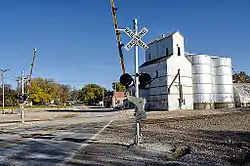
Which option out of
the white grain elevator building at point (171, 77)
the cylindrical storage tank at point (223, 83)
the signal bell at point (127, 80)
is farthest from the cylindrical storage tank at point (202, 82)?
the signal bell at point (127, 80)

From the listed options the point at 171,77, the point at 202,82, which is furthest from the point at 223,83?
the point at 171,77

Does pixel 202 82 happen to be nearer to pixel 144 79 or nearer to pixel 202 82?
pixel 202 82

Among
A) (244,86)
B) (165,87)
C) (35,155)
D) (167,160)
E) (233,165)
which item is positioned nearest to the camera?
(233,165)

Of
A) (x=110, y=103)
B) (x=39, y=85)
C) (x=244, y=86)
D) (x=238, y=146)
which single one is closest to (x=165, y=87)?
(x=244, y=86)

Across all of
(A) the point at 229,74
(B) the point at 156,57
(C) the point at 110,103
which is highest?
(B) the point at 156,57

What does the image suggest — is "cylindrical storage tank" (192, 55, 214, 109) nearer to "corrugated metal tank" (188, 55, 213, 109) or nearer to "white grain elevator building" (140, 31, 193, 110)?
"corrugated metal tank" (188, 55, 213, 109)

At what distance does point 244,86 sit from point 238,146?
66.4 metres

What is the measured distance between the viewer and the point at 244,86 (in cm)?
7088

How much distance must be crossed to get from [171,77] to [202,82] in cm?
862

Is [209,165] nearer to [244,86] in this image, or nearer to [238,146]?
[238,146]

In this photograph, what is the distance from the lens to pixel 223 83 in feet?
207

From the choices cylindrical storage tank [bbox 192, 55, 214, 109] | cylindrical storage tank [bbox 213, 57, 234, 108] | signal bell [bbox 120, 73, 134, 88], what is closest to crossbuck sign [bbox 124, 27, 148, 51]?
signal bell [bbox 120, 73, 134, 88]

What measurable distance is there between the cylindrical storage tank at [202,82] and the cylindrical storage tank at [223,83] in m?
2.29

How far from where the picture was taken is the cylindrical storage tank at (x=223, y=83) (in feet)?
205
